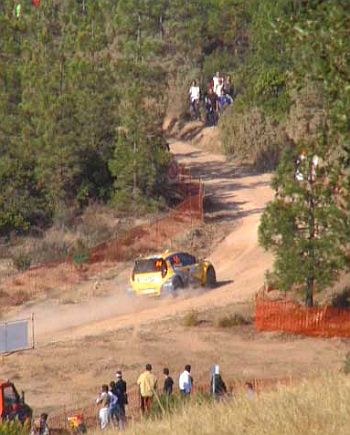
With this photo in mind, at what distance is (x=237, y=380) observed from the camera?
910 inches

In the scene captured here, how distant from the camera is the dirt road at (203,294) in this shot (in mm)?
30516

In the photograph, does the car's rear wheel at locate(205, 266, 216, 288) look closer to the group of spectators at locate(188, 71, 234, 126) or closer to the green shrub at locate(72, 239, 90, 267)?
the green shrub at locate(72, 239, 90, 267)

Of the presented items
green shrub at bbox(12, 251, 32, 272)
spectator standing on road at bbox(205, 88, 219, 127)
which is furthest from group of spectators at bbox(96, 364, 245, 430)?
spectator standing on road at bbox(205, 88, 219, 127)

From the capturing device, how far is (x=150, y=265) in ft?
106

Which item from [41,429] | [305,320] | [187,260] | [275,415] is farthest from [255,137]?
[275,415]

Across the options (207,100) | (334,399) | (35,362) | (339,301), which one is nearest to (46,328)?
(35,362)

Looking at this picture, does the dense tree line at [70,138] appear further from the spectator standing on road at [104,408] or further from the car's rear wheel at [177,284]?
the spectator standing on road at [104,408]

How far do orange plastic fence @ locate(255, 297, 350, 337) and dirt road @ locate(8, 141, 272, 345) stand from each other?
2.63 meters

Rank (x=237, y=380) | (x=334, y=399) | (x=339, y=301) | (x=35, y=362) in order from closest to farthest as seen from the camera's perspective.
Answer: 1. (x=334, y=399)
2. (x=237, y=380)
3. (x=35, y=362)
4. (x=339, y=301)

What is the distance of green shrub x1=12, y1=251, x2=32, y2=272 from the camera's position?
36281 mm

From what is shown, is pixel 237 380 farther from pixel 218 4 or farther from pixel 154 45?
pixel 218 4

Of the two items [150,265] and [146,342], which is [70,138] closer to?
[150,265]

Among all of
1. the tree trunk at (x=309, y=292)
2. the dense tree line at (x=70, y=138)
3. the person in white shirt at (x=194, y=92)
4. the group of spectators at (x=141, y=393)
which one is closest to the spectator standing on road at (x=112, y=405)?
the group of spectators at (x=141, y=393)

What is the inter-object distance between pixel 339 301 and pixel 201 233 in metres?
10.3
